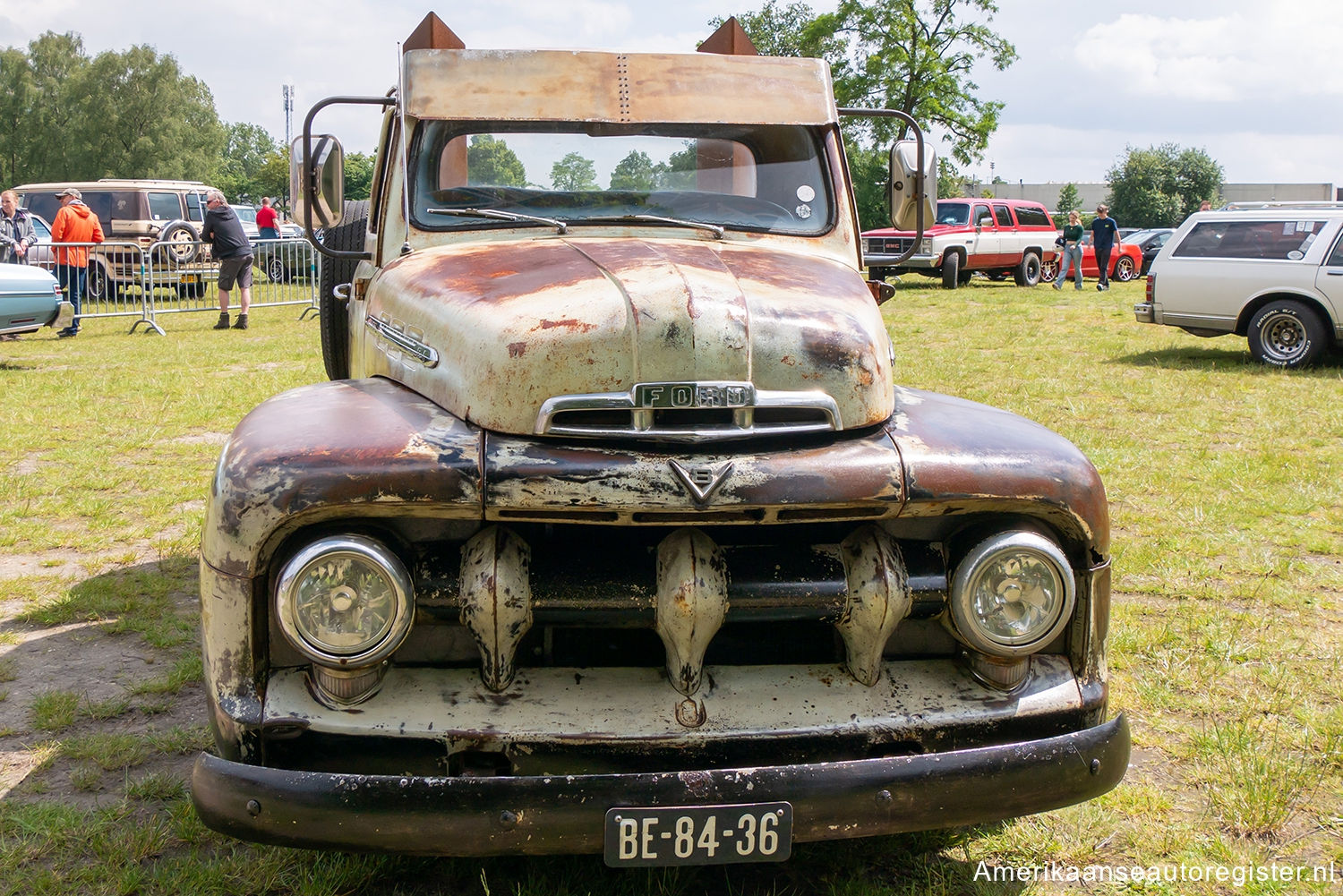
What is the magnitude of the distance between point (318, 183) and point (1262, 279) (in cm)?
1126

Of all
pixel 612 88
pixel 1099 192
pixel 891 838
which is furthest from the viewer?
pixel 1099 192

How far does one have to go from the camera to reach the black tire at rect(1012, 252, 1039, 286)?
26000 millimetres

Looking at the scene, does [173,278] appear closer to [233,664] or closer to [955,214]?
[955,214]

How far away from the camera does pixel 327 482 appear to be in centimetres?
240

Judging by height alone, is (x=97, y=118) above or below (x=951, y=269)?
above

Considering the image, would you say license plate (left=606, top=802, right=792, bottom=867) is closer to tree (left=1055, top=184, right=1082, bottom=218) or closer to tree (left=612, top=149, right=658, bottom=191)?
tree (left=612, top=149, right=658, bottom=191)

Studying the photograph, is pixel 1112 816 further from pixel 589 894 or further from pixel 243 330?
pixel 243 330

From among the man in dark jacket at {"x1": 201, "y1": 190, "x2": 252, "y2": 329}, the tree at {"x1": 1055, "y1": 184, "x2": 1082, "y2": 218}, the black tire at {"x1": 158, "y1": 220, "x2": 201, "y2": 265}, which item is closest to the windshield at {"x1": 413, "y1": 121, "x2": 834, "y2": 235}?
the man in dark jacket at {"x1": 201, "y1": 190, "x2": 252, "y2": 329}

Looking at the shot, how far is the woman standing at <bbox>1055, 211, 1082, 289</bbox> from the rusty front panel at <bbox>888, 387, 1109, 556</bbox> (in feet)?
76.7

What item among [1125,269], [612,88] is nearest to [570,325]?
[612,88]

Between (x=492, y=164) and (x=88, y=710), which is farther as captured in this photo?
(x=492, y=164)

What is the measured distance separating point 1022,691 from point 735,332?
42.0 inches

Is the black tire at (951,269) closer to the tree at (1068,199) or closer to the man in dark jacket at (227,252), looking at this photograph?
the man in dark jacket at (227,252)

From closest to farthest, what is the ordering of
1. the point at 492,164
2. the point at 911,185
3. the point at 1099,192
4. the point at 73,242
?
the point at 492,164 < the point at 911,185 < the point at 73,242 < the point at 1099,192
